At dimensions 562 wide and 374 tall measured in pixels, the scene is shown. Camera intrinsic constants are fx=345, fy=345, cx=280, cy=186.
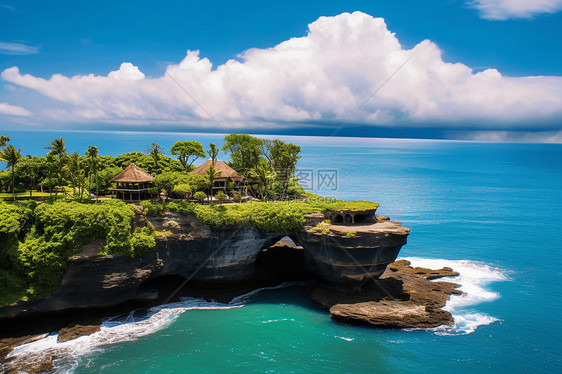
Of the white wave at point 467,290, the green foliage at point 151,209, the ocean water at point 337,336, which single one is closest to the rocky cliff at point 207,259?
the green foliage at point 151,209

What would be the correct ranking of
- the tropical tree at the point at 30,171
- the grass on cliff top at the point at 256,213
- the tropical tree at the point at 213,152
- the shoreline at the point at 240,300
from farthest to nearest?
the tropical tree at the point at 213,152 → the tropical tree at the point at 30,171 → the grass on cliff top at the point at 256,213 → the shoreline at the point at 240,300

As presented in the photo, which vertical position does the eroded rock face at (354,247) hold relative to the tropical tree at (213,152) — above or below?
below

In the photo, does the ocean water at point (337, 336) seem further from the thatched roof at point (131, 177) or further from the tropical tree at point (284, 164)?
the thatched roof at point (131, 177)

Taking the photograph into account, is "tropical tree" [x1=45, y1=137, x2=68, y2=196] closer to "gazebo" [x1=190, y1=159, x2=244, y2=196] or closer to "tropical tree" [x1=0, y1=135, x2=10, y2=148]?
"tropical tree" [x1=0, y1=135, x2=10, y2=148]

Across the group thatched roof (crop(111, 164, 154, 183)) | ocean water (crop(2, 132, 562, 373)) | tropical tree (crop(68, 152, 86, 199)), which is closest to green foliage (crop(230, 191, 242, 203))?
Result: thatched roof (crop(111, 164, 154, 183))

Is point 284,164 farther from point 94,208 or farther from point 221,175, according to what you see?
point 94,208

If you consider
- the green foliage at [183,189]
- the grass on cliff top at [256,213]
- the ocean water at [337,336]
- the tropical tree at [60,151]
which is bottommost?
the ocean water at [337,336]
